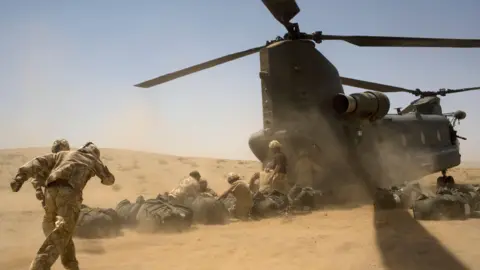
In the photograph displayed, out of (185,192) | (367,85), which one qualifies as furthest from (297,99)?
(367,85)

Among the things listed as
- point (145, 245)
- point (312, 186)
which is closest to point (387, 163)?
point (312, 186)

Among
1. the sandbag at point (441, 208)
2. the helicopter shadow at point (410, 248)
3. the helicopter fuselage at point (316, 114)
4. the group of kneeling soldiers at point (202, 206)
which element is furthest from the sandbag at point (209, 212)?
the sandbag at point (441, 208)

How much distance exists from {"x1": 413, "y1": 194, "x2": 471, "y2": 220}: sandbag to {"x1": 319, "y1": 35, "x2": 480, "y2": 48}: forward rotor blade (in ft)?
8.29

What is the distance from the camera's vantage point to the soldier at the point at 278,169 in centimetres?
685

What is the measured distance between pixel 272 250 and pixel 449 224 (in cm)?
233

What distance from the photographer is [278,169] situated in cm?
688

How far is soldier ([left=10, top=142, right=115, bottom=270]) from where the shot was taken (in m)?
3.08

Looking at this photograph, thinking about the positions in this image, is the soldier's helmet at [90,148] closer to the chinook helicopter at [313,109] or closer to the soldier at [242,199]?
the soldier at [242,199]

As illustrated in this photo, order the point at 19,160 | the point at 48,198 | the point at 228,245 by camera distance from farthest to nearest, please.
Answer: the point at 19,160, the point at 228,245, the point at 48,198

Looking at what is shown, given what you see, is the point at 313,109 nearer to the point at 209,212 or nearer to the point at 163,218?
the point at 209,212

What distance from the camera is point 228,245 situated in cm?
427

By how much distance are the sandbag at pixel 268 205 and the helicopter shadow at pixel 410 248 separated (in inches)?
67.3

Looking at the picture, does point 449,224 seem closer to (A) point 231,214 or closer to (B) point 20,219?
(A) point 231,214

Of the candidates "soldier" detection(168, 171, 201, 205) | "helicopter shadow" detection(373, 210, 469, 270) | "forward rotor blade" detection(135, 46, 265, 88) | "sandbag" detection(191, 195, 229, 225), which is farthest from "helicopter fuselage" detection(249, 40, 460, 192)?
"helicopter shadow" detection(373, 210, 469, 270)
